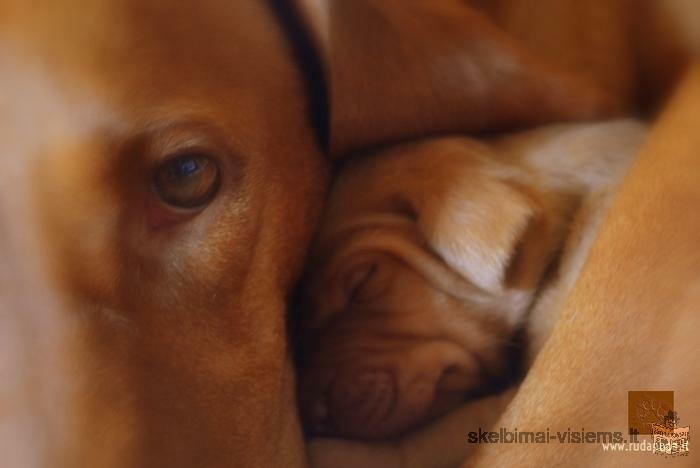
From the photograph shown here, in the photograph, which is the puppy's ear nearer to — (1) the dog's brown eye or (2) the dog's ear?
(2) the dog's ear

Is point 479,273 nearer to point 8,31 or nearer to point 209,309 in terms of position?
point 209,309

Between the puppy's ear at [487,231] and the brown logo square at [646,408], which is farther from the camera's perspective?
the puppy's ear at [487,231]

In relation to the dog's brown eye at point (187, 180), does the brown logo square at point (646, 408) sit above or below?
below

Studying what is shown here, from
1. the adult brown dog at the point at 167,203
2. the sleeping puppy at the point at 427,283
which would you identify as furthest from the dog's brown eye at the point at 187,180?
the sleeping puppy at the point at 427,283

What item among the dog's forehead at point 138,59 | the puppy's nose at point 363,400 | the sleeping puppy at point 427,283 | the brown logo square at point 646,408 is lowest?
the brown logo square at point 646,408

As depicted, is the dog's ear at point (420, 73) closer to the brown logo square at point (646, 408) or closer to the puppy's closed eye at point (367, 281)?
the puppy's closed eye at point (367, 281)

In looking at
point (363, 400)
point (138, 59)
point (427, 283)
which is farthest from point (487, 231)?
point (138, 59)
